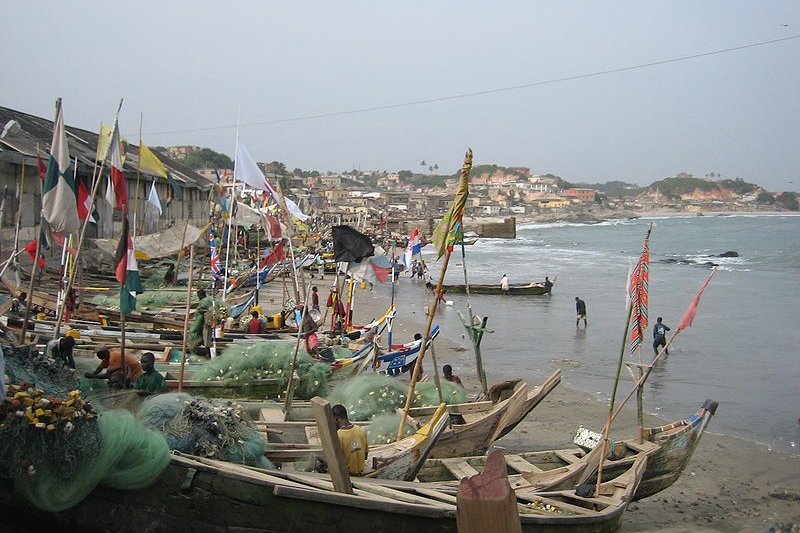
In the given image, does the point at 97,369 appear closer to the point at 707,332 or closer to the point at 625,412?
the point at 625,412

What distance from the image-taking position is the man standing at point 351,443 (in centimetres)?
740

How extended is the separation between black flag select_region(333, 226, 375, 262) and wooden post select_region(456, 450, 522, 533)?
33.6 ft

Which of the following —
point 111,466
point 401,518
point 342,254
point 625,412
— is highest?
point 342,254

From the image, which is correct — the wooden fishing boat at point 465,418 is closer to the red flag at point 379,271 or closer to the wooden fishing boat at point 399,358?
the red flag at point 379,271

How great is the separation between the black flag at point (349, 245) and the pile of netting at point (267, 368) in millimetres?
1867

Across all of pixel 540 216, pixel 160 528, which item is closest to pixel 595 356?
pixel 160 528

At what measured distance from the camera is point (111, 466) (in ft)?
18.8

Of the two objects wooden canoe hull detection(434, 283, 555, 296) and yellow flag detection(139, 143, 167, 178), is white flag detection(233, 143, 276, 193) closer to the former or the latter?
yellow flag detection(139, 143, 167, 178)

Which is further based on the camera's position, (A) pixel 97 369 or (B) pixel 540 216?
(B) pixel 540 216

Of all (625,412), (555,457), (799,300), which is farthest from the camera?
(799,300)

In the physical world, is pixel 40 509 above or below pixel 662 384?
above

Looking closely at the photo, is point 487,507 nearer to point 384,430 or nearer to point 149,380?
point 384,430

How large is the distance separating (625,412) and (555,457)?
6.16 meters

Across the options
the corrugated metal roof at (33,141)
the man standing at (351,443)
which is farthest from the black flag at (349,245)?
the corrugated metal roof at (33,141)
